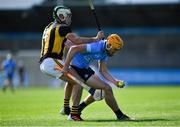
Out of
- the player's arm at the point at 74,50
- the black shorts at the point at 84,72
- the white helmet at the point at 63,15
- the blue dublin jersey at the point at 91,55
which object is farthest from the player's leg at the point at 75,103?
the white helmet at the point at 63,15

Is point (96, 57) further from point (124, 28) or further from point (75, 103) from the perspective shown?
point (124, 28)

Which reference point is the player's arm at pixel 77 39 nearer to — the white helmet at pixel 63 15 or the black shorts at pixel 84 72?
the white helmet at pixel 63 15

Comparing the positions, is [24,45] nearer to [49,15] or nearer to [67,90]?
[49,15]

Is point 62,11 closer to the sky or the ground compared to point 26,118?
closer to the sky

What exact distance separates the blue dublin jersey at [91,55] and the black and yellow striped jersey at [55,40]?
0.40m

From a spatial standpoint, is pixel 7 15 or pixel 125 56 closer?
pixel 125 56

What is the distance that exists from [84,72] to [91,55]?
1.43ft

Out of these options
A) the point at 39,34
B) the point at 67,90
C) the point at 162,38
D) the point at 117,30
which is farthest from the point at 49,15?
the point at 67,90

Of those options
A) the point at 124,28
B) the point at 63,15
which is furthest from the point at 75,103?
the point at 124,28

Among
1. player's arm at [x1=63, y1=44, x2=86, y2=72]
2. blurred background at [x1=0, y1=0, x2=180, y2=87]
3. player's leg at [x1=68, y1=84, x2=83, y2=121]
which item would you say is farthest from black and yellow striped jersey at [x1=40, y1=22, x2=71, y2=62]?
blurred background at [x1=0, y1=0, x2=180, y2=87]

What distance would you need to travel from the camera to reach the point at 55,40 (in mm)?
15914

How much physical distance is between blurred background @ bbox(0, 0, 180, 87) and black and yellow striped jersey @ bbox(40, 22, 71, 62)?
130 ft

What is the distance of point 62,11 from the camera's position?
53.0ft

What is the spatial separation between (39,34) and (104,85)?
46.3 meters
